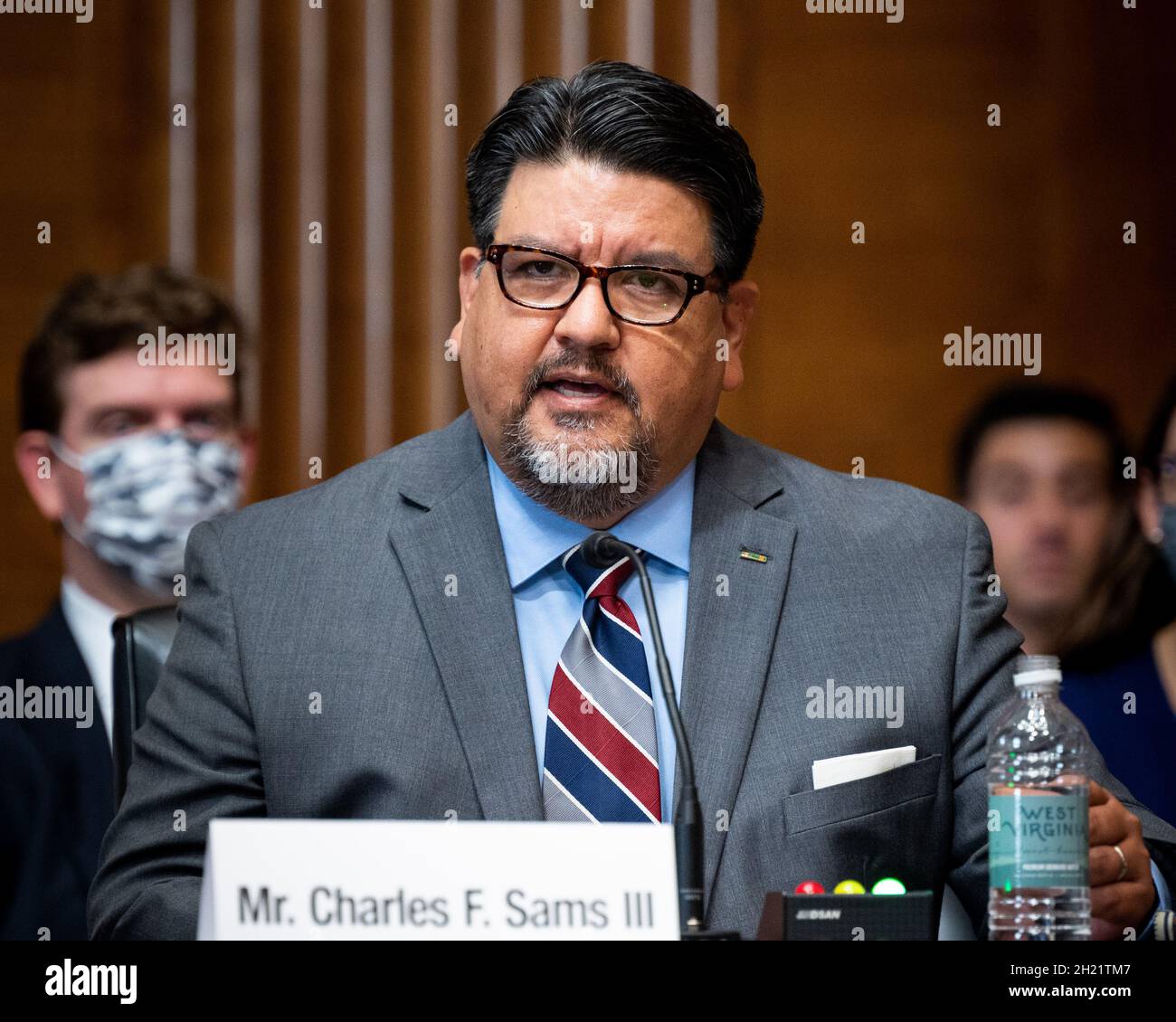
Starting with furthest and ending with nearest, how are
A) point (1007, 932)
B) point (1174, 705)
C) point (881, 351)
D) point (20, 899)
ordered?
1. point (881, 351)
2. point (1174, 705)
3. point (20, 899)
4. point (1007, 932)

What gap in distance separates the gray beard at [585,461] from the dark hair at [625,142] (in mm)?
280

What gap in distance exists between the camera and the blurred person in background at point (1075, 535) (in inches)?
126

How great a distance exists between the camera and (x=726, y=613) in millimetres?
1921

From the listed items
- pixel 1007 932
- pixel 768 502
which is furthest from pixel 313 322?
pixel 1007 932

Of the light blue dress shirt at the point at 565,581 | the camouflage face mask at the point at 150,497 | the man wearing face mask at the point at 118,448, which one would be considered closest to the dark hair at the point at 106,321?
the man wearing face mask at the point at 118,448

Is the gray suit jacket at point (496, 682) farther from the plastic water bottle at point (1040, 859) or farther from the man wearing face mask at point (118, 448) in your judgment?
→ the man wearing face mask at point (118, 448)

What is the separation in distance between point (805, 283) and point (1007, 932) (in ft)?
7.09

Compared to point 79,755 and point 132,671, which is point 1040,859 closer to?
point 132,671

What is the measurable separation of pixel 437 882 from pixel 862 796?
78 centimetres

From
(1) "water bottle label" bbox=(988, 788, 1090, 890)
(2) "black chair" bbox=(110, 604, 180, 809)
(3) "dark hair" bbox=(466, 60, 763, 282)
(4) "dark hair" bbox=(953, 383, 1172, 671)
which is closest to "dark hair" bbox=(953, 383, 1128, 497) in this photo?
(4) "dark hair" bbox=(953, 383, 1172, 671)

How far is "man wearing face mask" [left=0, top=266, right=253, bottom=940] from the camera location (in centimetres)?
311
